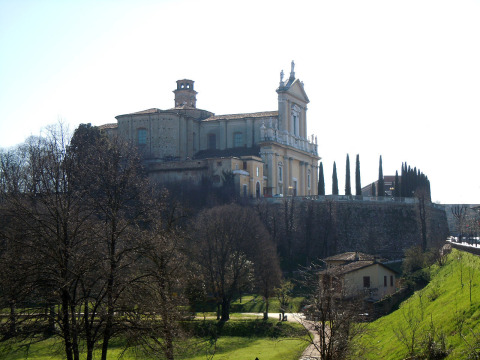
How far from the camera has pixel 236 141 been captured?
2625 inches

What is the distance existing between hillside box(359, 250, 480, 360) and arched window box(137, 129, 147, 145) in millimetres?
38648

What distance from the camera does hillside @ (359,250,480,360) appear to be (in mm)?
17766

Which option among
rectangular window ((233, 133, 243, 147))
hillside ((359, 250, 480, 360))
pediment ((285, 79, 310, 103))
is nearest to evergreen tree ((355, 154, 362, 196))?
pediment ((285, 79, 310, 103))

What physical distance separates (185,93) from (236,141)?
52.6 ft

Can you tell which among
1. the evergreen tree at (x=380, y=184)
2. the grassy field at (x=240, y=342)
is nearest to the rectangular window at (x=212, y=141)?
the evergreen tree at (x=380, y=184)

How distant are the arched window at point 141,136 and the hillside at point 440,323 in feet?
127

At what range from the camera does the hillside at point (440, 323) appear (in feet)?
58.3

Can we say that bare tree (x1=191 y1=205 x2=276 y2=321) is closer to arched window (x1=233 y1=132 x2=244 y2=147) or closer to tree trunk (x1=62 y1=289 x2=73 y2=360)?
tree trunk (x1=62 y1=289 x2=73 y2=360)

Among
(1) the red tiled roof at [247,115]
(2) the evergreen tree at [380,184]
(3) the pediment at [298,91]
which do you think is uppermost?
(3) the pediment at [298,91]

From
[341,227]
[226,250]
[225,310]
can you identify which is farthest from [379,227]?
[225,310]

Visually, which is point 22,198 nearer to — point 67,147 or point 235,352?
point 67,147

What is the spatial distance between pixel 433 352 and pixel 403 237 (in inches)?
1643

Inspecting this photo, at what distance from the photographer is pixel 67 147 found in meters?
20.8

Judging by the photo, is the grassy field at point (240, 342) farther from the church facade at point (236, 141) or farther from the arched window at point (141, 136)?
the arched window at point (141, 136)
